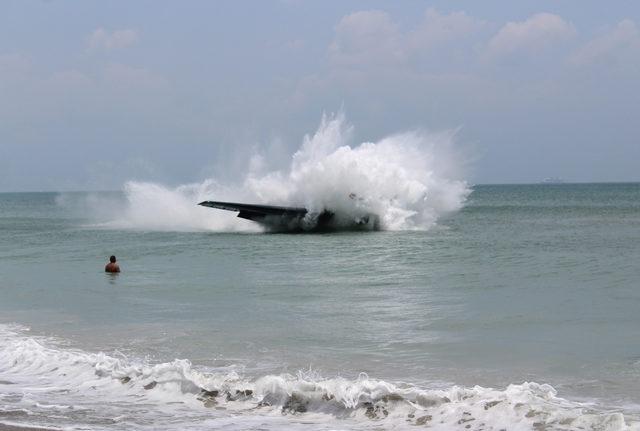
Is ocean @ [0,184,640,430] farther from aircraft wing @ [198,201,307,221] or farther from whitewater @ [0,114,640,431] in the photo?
aircraft wing @ [198,201,307,221]

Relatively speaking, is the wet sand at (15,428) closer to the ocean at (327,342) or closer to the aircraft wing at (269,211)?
A: the ocean at (327,342)

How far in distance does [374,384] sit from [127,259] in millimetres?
18523

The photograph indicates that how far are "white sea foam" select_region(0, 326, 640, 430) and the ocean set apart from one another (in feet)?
0.07

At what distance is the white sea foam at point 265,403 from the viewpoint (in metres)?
7.91

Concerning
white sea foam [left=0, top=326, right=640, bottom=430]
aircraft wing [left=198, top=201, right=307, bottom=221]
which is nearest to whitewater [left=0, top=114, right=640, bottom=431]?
white sea foam [left=0, top=326, right=640, bottom=430]

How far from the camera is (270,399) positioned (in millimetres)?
8852

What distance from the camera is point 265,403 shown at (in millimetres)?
8781

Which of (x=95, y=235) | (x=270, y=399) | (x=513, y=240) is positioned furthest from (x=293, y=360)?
(x=95, y=235)

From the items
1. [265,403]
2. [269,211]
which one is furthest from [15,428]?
[269,211]

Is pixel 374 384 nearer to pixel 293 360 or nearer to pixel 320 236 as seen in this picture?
pixel 293 360

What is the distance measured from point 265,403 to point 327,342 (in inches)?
129

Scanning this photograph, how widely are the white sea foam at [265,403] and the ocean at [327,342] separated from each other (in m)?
0.02

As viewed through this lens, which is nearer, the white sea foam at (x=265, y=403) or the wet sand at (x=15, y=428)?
the wet sand at (x=15, y=428)

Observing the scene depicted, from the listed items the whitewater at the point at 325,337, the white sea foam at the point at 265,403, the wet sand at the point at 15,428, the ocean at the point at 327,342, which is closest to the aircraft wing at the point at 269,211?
the whitewater at the point at 325,337
